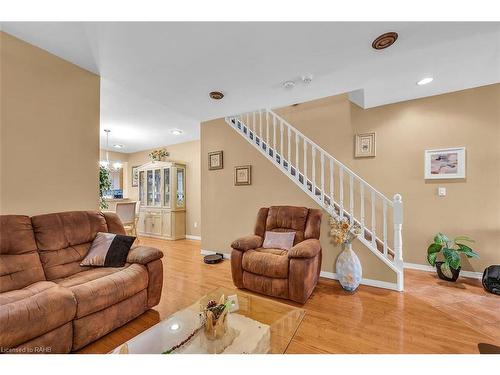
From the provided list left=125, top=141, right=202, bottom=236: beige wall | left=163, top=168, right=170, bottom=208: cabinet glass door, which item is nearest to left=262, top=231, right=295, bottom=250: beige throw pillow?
left=125, top=141, right=202, bottom=236: beige wall

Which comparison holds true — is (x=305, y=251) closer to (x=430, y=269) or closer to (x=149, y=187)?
(x=430, y=269)

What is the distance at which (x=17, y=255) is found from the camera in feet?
5.44

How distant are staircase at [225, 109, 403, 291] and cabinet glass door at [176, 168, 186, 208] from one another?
2321 mm

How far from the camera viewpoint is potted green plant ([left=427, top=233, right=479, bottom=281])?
8.56 ft

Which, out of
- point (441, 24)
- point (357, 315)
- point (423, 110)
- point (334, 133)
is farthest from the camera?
point (334, 133)

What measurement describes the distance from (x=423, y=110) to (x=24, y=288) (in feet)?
15.6

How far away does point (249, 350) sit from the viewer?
128 centimetres

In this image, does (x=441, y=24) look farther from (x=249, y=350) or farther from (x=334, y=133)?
(x=249, y=350)

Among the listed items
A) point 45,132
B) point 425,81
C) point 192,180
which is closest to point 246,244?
point 45,132

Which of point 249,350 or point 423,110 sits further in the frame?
point 423,110

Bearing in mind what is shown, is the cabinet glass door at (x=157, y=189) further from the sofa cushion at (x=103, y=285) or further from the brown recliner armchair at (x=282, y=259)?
the sofa cushion at (x=103, y=285)

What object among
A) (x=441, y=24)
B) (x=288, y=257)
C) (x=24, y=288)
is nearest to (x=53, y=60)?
(x=24, y=288)

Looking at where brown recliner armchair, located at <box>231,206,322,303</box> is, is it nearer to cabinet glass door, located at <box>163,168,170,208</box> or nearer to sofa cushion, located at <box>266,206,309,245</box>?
sofa cushion, located at <box>266,206,309,245</box>

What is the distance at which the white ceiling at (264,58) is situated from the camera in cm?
177
